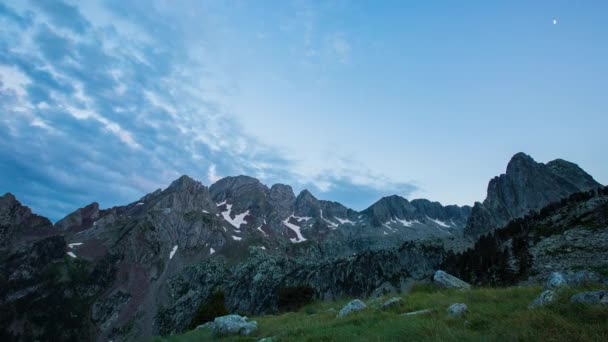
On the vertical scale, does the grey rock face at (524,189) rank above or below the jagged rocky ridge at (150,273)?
above

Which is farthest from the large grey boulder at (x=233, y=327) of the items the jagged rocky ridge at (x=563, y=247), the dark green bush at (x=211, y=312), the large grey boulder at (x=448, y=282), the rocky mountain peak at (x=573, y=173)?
the rocky mountain peak at (x=573, y=173)

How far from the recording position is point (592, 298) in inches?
309

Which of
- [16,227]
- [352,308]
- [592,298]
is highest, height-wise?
[16,227]

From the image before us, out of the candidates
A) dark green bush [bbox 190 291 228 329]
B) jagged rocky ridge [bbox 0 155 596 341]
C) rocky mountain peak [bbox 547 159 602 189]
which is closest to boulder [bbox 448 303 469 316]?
dark green bush [bbox 190 291 228 329]

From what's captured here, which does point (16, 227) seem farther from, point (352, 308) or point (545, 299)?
point (545, 299)

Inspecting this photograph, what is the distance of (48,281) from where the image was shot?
6329 inches

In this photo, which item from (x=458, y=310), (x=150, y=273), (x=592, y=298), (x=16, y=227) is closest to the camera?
(x=592, y=298)

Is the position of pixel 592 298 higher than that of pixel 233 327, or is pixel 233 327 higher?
pixel 592 298

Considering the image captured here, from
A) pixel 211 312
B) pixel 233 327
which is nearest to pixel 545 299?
pixel 233 327

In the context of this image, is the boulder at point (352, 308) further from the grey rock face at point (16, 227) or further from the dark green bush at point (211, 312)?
the grey rock face at point (16, 227)

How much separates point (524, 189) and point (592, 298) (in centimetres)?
18859

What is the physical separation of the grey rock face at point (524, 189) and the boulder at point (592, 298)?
160 m

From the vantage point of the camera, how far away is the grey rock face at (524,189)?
151000 millimetres

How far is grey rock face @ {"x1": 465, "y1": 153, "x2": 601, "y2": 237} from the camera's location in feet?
495
